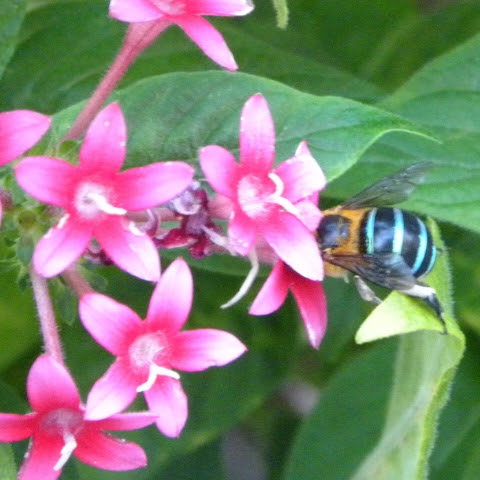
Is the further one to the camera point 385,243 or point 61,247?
point 385,243

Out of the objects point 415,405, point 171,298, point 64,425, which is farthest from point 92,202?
point 415,405

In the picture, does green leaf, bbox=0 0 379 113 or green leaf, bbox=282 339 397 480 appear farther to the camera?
green leaf, bbox=282 339 397 480

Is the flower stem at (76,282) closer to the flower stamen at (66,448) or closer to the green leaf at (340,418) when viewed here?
the flower stamen at (66,448)

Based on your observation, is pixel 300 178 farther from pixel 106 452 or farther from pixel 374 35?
pixel 374 35

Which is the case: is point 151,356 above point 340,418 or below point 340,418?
above

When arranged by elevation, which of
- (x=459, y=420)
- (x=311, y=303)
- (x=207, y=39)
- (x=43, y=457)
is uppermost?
(x=207, y=39)

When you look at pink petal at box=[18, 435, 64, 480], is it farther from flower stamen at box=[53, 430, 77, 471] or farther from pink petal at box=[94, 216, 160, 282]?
pink petal at box=[94, 216, 160, 282]

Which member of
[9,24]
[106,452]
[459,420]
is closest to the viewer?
[106,452]

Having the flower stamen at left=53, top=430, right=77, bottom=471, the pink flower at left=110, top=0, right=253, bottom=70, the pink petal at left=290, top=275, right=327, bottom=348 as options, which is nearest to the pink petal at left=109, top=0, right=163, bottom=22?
the pink flower at left=110, top=0, right=253, bottom=70
